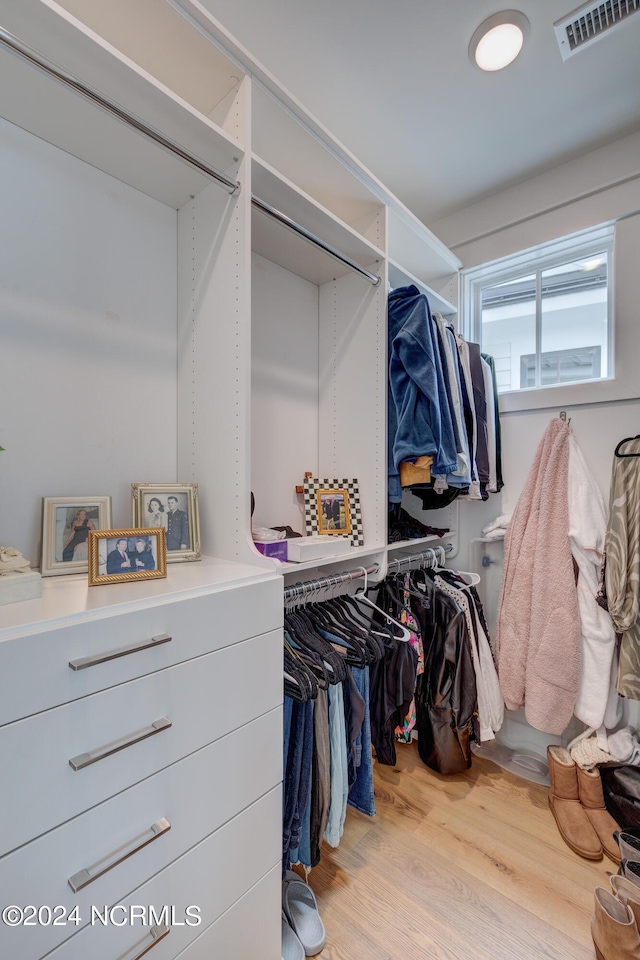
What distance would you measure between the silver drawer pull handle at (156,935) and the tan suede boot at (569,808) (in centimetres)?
145

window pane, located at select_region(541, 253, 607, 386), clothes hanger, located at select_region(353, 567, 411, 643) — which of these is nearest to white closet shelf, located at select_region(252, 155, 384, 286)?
window pane, located at select_region(541, 253, 607, 386)

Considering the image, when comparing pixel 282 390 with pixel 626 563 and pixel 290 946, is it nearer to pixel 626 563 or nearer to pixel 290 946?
pixel 626 563

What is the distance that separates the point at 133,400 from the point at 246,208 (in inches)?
24.0

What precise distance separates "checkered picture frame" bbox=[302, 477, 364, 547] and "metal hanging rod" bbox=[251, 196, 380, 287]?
801 mm

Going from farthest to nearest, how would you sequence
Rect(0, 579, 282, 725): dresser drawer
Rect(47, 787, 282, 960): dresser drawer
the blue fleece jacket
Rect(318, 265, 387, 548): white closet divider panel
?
Rect(318, 265, 387, 548): white closet divider panel
the blue fleece jacket
Rect(47, 787, 282, 960): dresser drawer
Rect(0, 579, 282, 725): dresser drawer

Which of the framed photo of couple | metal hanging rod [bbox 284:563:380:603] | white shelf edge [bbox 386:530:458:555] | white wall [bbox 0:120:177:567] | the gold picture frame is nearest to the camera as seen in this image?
the gold picture frame

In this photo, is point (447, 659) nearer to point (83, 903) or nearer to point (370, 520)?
point (370, 520)

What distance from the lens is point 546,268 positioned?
6.79ft

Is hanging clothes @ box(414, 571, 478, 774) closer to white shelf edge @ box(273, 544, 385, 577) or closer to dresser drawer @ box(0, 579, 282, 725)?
white shelf edge @ box(273, 544, 385, 577)

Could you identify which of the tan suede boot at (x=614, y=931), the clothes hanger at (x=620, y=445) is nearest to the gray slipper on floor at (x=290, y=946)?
the tan suede boot at (x=614, y=931)

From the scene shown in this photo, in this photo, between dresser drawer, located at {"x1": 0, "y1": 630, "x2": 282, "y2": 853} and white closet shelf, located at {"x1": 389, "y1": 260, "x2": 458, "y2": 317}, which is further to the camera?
white closet shelf, located at {"x1": 389, "y1": 260, "x2": 458, "y2": 317}

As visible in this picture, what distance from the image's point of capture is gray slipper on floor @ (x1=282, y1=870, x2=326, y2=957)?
115 centimetres

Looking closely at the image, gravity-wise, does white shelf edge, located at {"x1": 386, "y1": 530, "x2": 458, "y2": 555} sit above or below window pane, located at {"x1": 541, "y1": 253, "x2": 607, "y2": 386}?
below

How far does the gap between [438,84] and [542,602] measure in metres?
2.02
